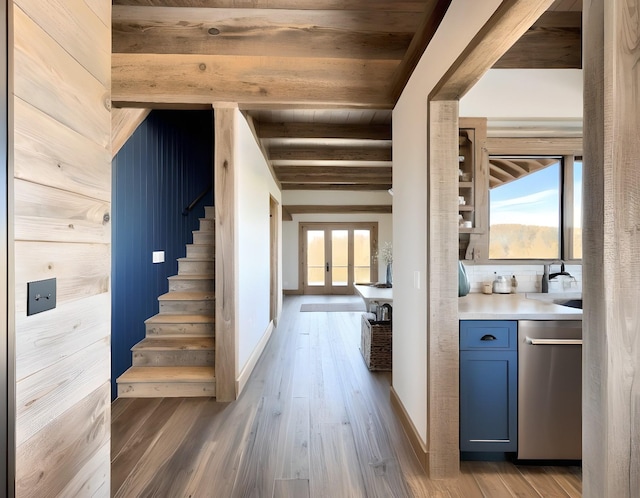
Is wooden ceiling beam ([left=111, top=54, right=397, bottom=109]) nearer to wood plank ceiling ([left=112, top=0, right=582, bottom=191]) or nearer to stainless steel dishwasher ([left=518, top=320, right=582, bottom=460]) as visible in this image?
wood plank ceiling ([left=112, top=0, right=582, bottom=191])

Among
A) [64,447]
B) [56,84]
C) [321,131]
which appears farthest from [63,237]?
[321,131]

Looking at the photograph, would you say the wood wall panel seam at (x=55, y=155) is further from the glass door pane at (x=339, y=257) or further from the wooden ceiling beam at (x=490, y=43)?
the glass door pane at (x=339, y=257)

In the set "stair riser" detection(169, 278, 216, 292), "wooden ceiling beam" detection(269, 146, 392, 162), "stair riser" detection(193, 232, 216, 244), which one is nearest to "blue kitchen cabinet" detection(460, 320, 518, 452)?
"stair riser" detection(169, 278, 216, 292)

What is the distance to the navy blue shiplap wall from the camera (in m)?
2.87

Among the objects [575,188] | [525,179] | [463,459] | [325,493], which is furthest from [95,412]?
[575,188]

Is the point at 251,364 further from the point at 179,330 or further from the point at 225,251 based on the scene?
the point at 225,251

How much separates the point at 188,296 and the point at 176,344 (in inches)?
25.8

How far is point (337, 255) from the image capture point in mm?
8734

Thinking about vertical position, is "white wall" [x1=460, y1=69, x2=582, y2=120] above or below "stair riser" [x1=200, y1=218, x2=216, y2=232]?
above

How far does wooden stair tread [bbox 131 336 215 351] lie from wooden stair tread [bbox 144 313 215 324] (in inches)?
6.5

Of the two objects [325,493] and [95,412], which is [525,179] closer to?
[325,493]

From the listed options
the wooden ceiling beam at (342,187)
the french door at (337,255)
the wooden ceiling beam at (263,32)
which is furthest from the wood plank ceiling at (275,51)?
the french door at (337,255)

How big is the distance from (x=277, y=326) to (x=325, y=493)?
140 inches

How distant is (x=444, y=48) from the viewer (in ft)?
5.24
